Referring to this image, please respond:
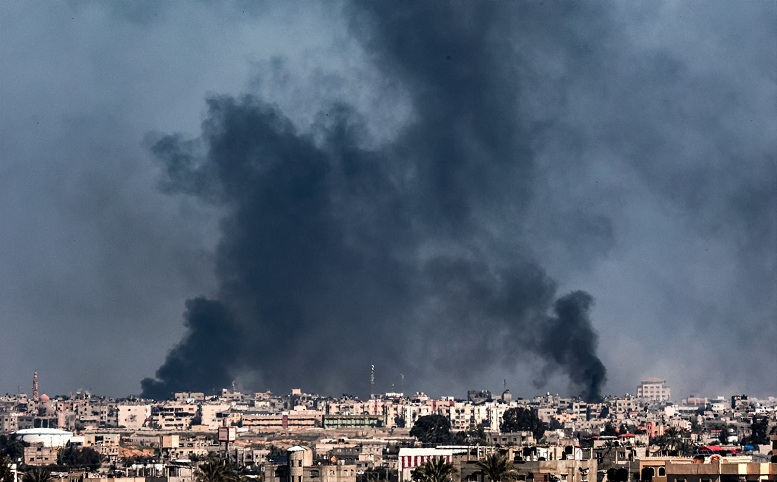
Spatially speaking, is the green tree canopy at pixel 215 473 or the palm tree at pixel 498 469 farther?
the green tree canopy at pixel 215 473

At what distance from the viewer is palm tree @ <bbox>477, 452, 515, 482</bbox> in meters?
90.9

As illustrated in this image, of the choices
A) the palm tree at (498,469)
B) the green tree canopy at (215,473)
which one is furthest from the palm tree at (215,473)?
the palm tree at (498,469)

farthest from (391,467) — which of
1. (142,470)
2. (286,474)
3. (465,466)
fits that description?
(465,466)

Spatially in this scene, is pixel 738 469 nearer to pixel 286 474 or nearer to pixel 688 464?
pixel 688 464

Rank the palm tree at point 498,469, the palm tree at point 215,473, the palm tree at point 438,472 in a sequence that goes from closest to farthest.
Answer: the palm tree at point 498,469, the palm tree at point 438,472, the palm tree at point 215,473

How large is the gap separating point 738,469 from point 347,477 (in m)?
40.6

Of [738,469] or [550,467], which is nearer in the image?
[738,469]

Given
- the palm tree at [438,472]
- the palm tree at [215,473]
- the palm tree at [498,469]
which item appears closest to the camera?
the palm tree at [498,469]

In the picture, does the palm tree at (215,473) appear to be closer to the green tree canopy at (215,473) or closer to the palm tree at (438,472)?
the green tree canopy at (215,473)

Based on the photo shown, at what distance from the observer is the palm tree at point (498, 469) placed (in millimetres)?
90938

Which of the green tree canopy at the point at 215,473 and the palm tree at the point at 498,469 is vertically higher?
the green tree canopy at the point at 215,473

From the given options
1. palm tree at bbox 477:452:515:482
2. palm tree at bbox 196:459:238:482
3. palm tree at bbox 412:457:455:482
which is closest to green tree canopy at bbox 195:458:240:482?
palm tree at bbox 196:459:238:482

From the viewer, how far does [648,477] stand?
271ft

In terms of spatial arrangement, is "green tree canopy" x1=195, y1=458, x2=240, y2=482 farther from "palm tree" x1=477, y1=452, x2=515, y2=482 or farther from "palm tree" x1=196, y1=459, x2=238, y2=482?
"palm tree" x1=477, y1=452, x2=515, y2=482
